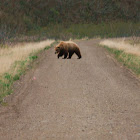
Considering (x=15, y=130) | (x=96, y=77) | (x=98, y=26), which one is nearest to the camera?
(x=15, y=130)

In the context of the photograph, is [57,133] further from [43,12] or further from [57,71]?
[43,12]

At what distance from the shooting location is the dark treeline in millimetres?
70375

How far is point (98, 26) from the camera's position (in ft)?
233

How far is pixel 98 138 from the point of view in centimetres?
435

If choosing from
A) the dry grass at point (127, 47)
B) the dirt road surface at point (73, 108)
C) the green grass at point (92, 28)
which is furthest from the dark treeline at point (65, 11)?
the dirt road surface at point (73, 108)

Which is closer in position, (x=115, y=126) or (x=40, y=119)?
(x=115, y=126)

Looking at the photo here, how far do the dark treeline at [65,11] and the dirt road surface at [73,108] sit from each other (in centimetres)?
6119

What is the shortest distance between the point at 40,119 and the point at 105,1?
77036 mm

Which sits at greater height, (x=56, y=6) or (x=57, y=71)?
(x=56, y=6)

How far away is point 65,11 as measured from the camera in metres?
74.9

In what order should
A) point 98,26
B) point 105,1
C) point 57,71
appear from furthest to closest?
1. point 105,1
2. point 98,26
3. point 57,71

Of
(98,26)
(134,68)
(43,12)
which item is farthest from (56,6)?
(134,68)

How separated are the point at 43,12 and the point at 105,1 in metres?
20.8

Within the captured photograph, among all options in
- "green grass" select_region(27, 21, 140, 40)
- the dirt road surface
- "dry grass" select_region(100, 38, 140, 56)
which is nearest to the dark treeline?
"green grass" select_region(27, 21, 140, 40)
